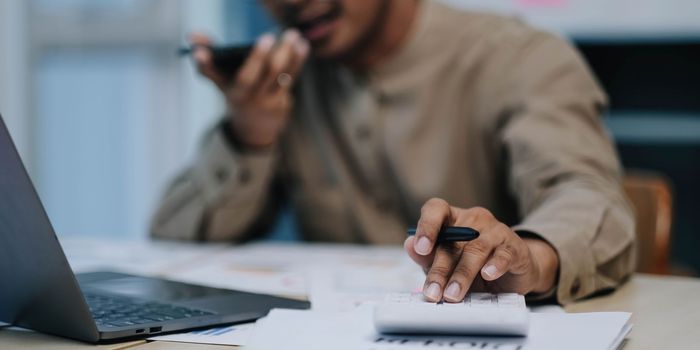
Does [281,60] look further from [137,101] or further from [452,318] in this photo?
[137,101]

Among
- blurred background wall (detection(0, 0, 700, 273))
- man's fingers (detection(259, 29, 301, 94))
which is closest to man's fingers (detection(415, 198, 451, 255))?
man's fingers (detection(259, 29, 301, 94))

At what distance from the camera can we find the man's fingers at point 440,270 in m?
0.65

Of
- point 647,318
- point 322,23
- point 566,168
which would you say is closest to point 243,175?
point 322,23

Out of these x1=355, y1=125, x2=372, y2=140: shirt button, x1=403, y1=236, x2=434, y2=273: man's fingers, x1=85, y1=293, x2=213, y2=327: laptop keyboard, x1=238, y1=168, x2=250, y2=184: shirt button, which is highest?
x1=355, y1=125, x2=372, y2=140: shirt button

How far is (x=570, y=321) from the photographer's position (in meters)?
0.66

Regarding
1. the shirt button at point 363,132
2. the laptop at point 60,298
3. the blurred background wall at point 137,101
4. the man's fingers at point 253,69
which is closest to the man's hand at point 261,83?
the man's fingers at point 253,69

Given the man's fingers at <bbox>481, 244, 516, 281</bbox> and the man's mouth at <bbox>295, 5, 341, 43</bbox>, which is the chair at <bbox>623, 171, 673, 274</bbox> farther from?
the man's fingers at <bbox>481, 244, 516, 281</bbox>

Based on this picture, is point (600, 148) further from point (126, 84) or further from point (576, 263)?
point (126, 84)

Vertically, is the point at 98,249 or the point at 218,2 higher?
the point at 218,2

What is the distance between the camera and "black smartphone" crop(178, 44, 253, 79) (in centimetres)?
135

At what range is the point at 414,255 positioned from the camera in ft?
2.36

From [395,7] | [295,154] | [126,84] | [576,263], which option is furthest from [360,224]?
[126,84]

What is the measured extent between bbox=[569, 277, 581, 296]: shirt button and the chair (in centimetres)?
49

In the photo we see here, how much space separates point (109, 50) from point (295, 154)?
1.43m
